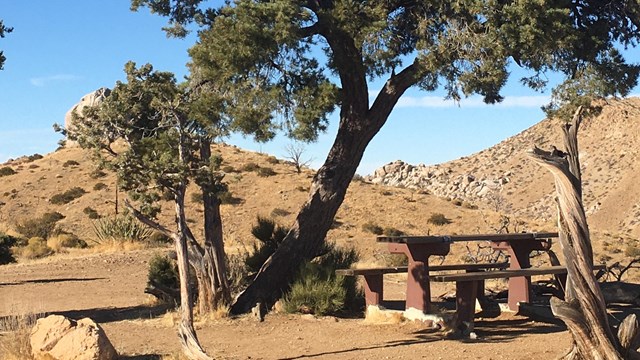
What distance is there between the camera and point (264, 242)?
47.1 feet

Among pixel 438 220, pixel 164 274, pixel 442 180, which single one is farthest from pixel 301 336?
pixel 442 180

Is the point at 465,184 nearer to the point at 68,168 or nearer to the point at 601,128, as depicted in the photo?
the point at 601,128

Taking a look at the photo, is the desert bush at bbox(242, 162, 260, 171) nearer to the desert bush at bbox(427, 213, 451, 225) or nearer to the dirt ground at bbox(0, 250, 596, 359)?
the desert bush at bbox(427, 213, 451, 225)

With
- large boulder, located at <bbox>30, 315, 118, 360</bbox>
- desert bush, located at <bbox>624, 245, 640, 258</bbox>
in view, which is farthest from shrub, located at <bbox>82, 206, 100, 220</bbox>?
large boulder, located at <bbox>30, 315, 118, 360</bbox>

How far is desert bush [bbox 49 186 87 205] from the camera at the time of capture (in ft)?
155

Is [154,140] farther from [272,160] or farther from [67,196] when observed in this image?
[272,160]

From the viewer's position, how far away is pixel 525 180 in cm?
7062

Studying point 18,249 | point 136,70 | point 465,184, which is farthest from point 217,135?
point 465,184

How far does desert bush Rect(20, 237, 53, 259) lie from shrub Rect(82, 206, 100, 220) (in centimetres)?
1475

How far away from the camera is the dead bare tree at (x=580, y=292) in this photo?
6.27 m

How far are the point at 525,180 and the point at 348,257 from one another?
2371 inches

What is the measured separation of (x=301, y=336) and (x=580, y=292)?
4362 millimetres

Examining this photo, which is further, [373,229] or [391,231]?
[373,229]

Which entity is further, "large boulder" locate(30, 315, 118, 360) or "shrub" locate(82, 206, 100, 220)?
"shrub" locate(82, 206, 100, 220)
